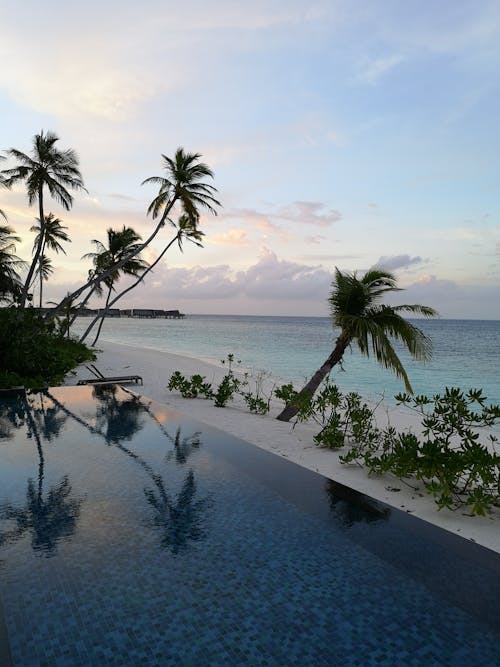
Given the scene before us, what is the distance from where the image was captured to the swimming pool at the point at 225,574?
231 centimetres

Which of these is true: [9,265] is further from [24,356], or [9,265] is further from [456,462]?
[456,462]

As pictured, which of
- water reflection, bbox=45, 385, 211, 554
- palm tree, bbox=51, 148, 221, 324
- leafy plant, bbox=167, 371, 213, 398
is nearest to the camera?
water reflection, bbox=45, 385, 211, 554

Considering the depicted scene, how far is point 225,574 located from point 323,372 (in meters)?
5.87

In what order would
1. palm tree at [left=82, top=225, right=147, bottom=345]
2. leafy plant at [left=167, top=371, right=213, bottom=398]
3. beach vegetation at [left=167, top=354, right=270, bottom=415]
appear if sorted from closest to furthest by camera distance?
1. beach vegetation at [left=167, top=354, right=270, bottom=415]
2. leafy plant at [left=167, top=371, right=213, bottom=398]
3. palm tree at [left=82, top=225, right=147, bottom=345]

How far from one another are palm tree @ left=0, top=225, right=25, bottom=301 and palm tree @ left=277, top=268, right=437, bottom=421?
21.9 m

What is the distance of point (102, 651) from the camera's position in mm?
2248

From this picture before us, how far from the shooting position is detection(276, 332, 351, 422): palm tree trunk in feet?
26.6

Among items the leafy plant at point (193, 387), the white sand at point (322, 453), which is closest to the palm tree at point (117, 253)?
the white sand at point (322, 453)

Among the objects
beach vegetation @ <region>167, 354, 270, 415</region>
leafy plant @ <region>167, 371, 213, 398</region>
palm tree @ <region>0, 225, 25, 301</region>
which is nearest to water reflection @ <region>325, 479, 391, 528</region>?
beach vegetation @ <region>167, 354, 270, 415</region>

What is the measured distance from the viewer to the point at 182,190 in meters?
18.7

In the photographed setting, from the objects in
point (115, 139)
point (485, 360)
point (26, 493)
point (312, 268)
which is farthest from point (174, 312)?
point (26, 493)

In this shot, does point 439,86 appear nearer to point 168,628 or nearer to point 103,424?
point 103,424

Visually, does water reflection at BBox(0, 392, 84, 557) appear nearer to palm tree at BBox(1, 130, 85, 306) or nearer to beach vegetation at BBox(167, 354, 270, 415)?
beach vegetation at BBox(167, 354, 270, 415)

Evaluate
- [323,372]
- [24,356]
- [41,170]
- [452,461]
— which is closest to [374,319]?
[323,372]
